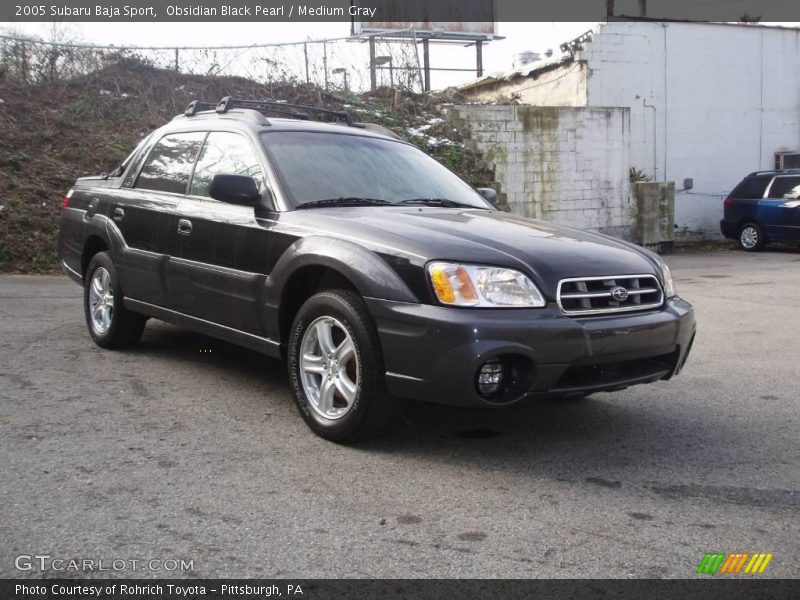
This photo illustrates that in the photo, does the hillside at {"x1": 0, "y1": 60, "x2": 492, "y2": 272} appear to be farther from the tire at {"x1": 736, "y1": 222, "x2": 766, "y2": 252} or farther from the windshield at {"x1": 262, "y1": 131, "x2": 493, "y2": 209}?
the windshield at {"x1": 262, "y1": 131, "x2": 493, "y2": 209}

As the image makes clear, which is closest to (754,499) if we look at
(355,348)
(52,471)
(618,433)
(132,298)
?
(618,433)

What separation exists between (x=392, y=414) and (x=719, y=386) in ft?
8.91

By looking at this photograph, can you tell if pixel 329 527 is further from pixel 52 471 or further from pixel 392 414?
pixel 52 471

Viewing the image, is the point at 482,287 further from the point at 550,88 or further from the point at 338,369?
the point at 550,88

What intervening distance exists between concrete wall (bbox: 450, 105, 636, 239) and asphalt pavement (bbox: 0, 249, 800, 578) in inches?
410

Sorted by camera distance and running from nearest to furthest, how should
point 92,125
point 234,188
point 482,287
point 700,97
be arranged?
point 482,287 → point 234,188 → point 92,125 → point 700,97

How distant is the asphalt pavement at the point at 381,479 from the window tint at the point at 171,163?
1.28 metres

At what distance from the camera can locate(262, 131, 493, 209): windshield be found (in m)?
4.77

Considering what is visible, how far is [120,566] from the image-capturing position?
2.78 m

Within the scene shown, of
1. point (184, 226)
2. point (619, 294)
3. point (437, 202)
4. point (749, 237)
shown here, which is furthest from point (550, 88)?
point (619, 294)

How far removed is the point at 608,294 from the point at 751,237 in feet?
50.9

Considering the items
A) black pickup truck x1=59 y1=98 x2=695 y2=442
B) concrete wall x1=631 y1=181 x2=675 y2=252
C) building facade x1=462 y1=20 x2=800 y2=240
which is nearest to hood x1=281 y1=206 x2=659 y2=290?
black pickup truck x1=59 y1=98 x2=695 y2=442

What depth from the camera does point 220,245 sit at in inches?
192

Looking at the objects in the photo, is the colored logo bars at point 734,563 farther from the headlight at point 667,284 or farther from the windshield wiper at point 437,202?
the windshield wiper at point 437,202
